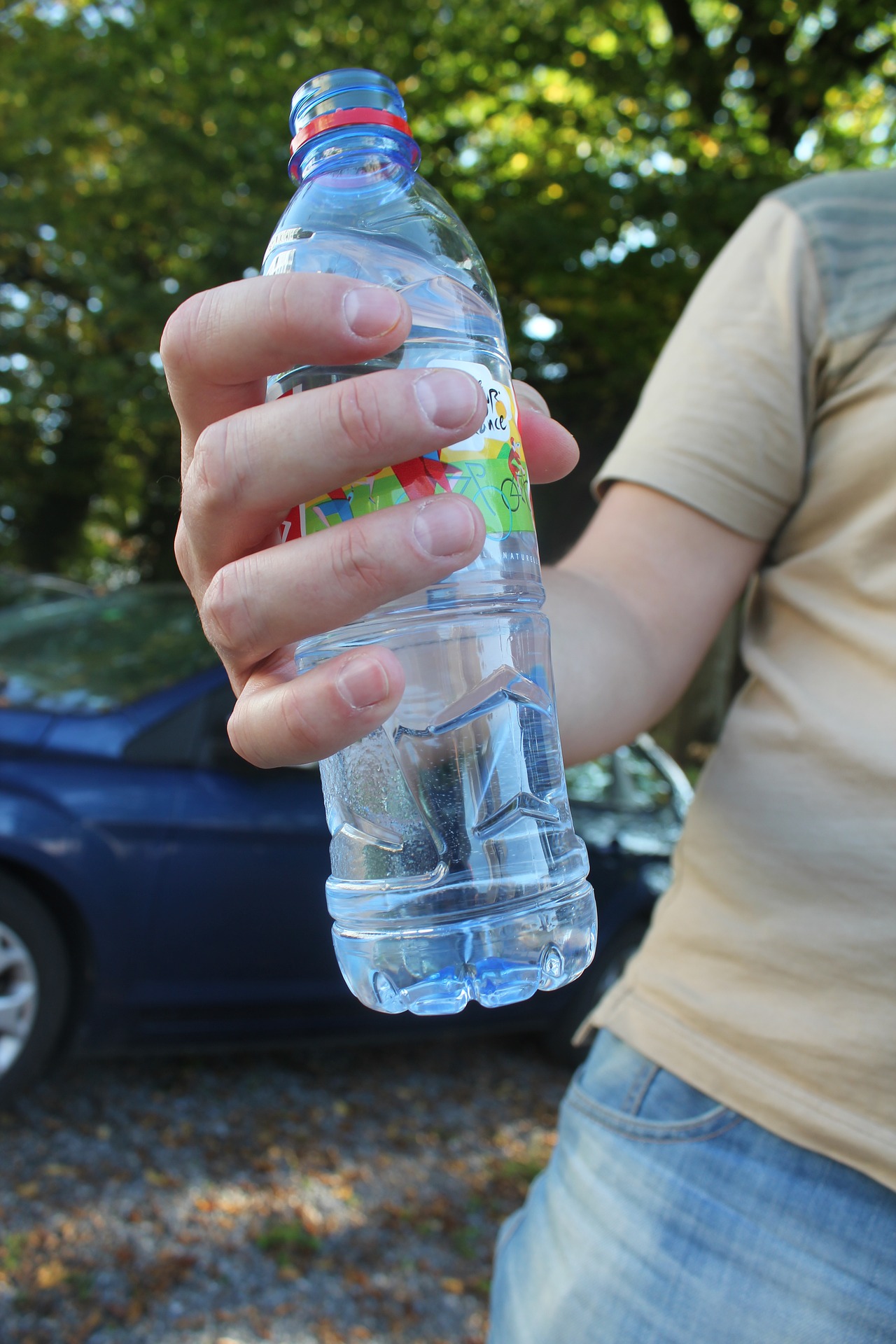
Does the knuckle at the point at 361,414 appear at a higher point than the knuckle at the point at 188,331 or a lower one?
lower

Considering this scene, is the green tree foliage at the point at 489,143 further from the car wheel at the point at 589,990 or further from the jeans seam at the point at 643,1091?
the jeans seam at the point at 643,1091

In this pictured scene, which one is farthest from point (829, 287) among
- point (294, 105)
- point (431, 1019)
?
point (431, 1019)

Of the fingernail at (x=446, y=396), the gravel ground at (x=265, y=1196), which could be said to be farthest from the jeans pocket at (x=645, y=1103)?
the gravel ground at (x=265, y=1196)

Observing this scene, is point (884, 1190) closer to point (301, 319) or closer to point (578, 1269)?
point (578, 1269)

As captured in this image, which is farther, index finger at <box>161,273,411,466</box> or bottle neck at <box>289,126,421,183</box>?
bottle neck at <box>289,126,421,183</box>

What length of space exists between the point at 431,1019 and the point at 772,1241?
3.12 m

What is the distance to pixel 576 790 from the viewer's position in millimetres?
4508

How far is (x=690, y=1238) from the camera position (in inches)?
51.8

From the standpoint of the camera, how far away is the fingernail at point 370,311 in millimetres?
884

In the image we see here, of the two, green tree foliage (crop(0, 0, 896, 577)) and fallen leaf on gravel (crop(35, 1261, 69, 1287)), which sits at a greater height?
green tree foliage (crop(0, 0, 896, 577))

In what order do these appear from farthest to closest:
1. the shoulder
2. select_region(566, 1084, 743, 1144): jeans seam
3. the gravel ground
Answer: the gravel ground → the shoulder → select_region(566, 1084, 743, 1144): jeans seam

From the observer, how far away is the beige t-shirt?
4.21 feet

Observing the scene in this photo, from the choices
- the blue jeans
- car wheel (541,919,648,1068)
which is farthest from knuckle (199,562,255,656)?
car wheel (541,919,648,1068)

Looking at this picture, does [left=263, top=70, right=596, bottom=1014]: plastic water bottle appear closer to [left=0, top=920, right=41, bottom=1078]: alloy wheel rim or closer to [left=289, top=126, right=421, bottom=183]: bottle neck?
[left=289, top=126, right=421, bottom=183]: bottle neck
